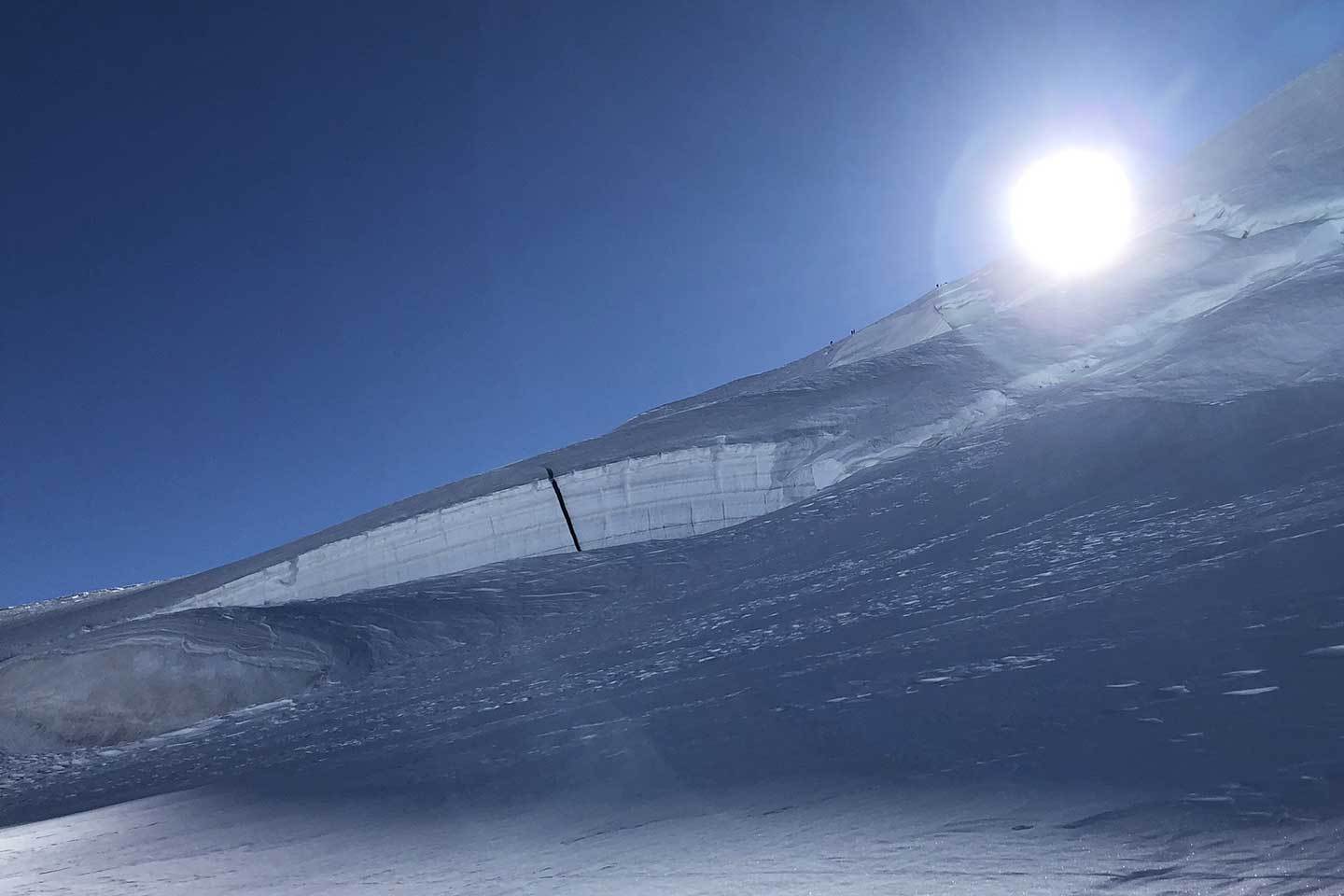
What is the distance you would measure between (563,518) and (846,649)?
28.3 ft

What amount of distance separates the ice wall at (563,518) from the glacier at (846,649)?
0.16 ft

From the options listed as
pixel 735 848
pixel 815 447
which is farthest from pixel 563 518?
pixel 735 848

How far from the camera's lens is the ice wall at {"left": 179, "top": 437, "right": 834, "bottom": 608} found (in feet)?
41.7

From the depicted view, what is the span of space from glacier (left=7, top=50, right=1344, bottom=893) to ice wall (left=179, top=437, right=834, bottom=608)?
0.16ft

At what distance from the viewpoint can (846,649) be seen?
17.4ft

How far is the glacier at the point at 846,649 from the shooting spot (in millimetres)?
2799

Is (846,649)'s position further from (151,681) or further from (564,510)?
(564,510)

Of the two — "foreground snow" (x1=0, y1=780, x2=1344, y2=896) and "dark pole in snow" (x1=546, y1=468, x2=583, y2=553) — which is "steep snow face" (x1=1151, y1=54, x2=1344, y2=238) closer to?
"dark pole in snow" (x1=546, y1=468, x2=583, y2=553)

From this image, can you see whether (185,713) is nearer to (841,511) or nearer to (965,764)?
(841,511)

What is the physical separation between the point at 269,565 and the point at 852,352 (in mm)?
11663

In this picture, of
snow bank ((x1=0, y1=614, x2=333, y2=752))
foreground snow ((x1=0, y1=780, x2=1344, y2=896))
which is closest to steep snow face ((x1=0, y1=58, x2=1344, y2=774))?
snow bank ((x1=0, y1=614, x2=333, y2=752))

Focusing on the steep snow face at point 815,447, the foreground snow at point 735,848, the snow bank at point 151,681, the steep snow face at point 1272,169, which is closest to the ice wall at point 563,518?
the steep snow face at point 815,447

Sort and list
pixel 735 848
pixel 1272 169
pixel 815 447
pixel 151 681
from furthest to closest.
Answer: pixel 1272 169
pixel 815 447
pixel 151 681
pixel 735 848

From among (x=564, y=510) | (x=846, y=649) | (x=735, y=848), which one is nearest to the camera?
(x=735, y=848)
